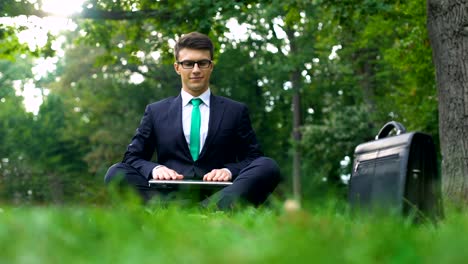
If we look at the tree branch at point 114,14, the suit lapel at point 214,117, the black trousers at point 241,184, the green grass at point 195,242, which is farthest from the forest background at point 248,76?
the green grass at point 195,242

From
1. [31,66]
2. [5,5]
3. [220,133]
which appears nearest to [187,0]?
[5,5]

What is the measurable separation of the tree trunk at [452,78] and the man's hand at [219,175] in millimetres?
4211

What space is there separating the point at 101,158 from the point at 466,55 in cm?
3625

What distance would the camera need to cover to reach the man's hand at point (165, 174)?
681cm

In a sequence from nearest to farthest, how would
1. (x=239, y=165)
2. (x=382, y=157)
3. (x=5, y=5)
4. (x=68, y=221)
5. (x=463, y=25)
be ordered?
(x=68, y=221) < (x=382, y=157) < (x=239, y=165) < (x=463, y=25) < (x=5, y=5)

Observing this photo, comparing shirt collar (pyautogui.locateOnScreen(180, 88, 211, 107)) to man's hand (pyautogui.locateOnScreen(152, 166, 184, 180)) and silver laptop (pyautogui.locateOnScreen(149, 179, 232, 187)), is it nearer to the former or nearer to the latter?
man's hand (pyautogui.locateOnScreen(152, 166, 184, 180))

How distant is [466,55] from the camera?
10.7 metres

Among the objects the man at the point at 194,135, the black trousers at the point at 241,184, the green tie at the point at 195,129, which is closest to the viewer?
the black trousers at the point at 241,184

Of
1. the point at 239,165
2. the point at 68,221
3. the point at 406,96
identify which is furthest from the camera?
the point at 406,96

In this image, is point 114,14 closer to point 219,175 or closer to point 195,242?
point 219,175

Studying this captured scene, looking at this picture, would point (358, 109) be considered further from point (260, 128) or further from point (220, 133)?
point (220, 133)

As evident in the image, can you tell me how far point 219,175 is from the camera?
22.6 ft

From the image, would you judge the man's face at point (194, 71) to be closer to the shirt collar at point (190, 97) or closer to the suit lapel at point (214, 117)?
the shirt collar at point (190, 97)

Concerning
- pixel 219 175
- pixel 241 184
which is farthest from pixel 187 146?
pixel 241 184
